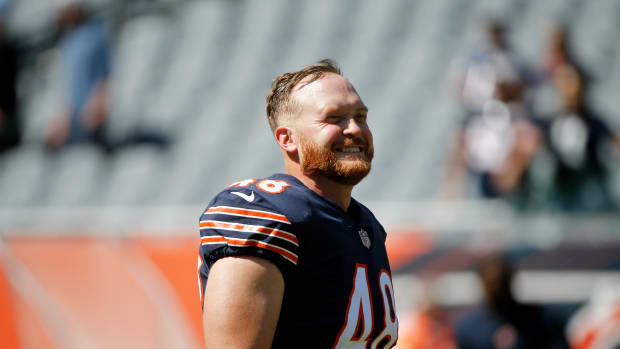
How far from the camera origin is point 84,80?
7902mm

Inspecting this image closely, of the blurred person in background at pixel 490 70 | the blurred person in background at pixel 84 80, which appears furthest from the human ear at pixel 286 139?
the blurred person in background at pixel 84 80

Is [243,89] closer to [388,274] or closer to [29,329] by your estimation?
[29,329]

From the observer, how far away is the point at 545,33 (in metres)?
6.96

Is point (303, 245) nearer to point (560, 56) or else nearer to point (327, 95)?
point (327, 95)

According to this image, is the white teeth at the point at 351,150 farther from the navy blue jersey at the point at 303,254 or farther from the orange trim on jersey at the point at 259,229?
the orange trim on jersey at the point at 259,229

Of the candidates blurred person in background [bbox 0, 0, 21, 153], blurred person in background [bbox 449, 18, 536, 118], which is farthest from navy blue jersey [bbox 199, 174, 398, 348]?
blurred person in background [bbox 0, 0, 21, 153]

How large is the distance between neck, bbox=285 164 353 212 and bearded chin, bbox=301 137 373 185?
2cm

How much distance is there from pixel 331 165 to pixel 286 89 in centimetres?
24

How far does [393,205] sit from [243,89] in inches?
121

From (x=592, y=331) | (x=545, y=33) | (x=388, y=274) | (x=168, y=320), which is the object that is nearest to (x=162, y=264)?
(x=168, y=320)

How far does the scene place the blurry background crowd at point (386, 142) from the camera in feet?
16.6

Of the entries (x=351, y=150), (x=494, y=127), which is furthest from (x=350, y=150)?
(x=494, y=127)

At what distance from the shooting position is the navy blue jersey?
1.84 m

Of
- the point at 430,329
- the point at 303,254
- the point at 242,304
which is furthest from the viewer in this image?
the point at 430,329
